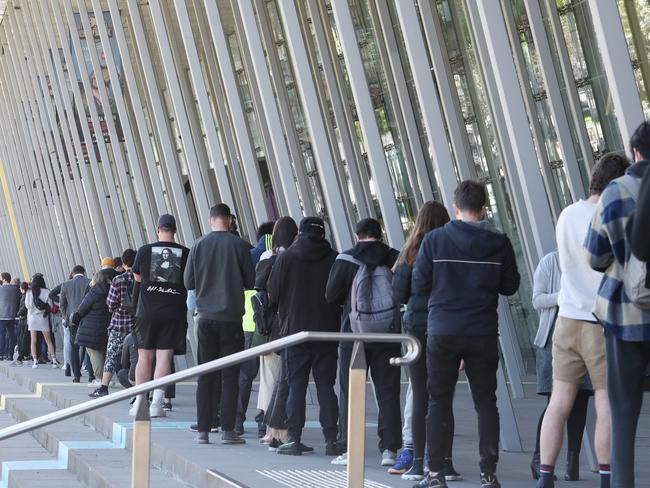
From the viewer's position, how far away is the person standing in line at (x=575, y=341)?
6.18 meters

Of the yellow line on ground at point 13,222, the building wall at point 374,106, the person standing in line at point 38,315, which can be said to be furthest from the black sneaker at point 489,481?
the yellow line on ground at point 13,222

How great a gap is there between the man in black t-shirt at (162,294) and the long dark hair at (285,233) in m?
2.00

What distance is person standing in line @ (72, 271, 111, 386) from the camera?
1556cm

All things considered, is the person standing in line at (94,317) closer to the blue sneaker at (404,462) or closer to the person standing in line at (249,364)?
the person standing in line at (249,364)

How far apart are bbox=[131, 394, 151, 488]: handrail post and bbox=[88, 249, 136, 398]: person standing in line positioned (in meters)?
8.21

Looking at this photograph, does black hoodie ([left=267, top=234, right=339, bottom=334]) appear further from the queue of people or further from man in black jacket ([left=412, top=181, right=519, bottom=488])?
man in black jacket ([left=412, top=181, right=519, bottom=488])

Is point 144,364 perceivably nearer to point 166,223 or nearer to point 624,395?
point 166,223

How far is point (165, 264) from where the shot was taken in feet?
36.4

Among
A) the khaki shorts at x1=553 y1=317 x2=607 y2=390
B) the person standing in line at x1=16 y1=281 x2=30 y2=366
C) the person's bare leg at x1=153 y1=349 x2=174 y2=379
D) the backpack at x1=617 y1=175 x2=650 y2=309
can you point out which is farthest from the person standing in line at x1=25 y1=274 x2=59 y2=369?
the backpack at x1=617 y1=175 x2=650 y2=309

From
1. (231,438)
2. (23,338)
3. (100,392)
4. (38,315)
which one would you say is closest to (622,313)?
(231,438)

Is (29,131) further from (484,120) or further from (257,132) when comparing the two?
(484,120)

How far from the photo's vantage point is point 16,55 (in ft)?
111

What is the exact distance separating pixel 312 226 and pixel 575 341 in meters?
2.78

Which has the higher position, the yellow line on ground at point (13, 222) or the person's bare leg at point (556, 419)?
the yellow line on ground at point (13, 222)
